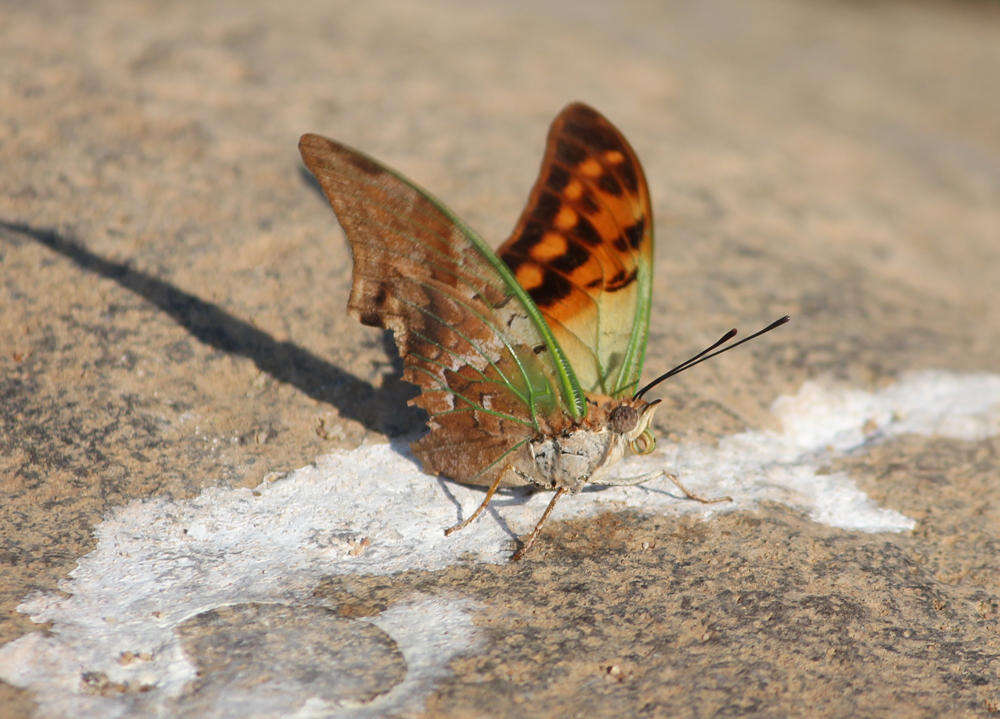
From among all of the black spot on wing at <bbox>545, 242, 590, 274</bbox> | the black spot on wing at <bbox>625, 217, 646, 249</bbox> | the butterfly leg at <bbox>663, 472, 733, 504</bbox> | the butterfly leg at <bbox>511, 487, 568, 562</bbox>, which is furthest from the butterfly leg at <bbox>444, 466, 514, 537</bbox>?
the black spot on wing at <bbox>625, 217, 646, 249</bbox>

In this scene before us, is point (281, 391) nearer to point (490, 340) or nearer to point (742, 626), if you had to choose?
point (490, 340)

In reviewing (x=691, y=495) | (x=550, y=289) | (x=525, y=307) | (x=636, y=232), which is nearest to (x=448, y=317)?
(x=525, y=307)

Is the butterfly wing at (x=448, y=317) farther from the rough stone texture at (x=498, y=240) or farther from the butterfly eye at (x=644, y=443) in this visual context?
the rough stone texture at (x=498, y=240)

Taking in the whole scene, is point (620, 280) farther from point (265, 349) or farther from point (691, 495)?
point (265, 349)

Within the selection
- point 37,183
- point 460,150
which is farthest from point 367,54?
point 37,183

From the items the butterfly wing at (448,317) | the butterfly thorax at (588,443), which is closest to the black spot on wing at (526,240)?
the butterfly wing at (448,317)

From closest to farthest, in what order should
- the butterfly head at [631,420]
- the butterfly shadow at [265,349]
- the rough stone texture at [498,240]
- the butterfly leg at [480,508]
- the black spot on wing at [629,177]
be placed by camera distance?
the rough stone texture at [498,240] < the butterfly head at [631,420] < the butterfly leg at [480,508] < the black spot on wing at [629,177] < the butterfly shadow at [265,349]

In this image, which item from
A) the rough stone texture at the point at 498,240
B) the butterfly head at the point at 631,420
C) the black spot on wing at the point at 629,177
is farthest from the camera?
the black spot on wing at the point at 629,177
